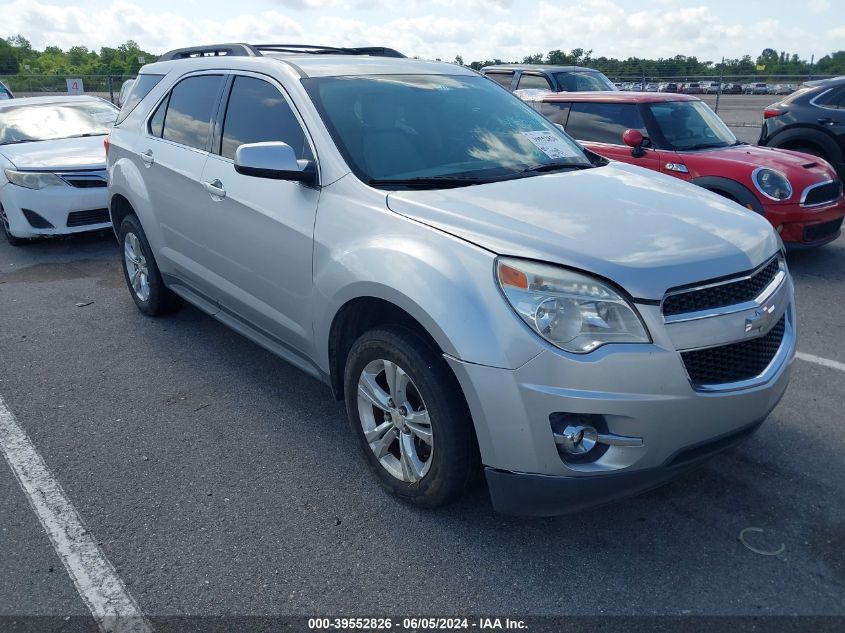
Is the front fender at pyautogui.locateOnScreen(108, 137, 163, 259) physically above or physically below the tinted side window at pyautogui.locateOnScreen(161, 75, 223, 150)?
below

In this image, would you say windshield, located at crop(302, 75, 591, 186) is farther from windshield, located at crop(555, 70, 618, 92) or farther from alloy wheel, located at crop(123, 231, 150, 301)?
windshield, located at crop(555, 70, 618, 92)

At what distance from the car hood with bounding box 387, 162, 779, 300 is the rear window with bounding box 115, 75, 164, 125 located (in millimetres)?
3050

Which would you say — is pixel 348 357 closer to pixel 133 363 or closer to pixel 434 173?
pixel 434 173

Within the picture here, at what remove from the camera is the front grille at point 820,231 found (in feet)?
21.6

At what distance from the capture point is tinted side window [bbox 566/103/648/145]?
7.53 metres

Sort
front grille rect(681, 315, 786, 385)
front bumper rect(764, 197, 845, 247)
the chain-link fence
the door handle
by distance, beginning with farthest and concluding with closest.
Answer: the chain-link fence < front bumper rect(764, 197, 845, 247) < the door handle < front grille rect(681, 315, 786, 385)

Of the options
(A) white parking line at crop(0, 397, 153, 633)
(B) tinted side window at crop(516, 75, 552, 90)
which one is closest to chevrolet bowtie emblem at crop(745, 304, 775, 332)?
(A) white parking line at crop(0, 397, 153, 633)

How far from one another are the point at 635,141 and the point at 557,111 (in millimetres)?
1450

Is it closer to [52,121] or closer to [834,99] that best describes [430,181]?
[52,121]

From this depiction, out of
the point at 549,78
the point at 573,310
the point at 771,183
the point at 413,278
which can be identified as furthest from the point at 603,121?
the point at 573,310

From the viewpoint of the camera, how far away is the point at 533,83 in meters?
12.4

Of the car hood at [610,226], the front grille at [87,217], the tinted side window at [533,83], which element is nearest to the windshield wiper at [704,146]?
the car hood at [610,226]

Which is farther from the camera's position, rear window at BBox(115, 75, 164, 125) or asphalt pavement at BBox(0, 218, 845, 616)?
rear window at BBox(115, 75, 164, 125)

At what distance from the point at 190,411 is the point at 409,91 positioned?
2.13 m
